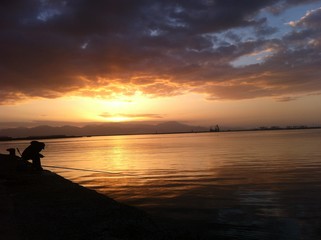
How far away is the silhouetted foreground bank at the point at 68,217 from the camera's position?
1094 cm

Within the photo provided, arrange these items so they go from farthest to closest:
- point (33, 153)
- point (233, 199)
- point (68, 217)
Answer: point (33, 153), point (233, 199), point (68, 217)

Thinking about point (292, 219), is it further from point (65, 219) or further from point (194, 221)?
point (65, 219)

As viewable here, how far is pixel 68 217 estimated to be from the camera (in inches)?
512

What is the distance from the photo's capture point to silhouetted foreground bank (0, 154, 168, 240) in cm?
1094

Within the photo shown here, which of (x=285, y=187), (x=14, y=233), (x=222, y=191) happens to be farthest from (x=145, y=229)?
(x=285, y=187)

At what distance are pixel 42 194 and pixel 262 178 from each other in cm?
1795

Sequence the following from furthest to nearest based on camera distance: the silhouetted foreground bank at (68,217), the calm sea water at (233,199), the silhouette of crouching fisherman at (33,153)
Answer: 1. the silhouette of crouching fisherman at (33,153)
2. the calm sea water at (233,199)
3. the silhouetted foreground bank at (68,217)

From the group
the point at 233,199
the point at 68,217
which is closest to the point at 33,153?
the point at 68,217

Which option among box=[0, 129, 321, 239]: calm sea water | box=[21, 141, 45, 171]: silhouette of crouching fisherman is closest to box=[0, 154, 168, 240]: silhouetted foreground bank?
box=[0, 129, 321, 239]: calm sea water

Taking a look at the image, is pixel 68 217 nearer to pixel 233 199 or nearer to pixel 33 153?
pixel 233 199

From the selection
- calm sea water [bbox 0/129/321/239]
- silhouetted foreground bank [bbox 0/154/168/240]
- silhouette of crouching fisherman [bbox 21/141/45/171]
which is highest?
silhouette of crouching fisherman [bbox 21/141/45/171]

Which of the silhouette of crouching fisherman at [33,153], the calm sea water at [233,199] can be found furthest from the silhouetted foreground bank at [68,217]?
the silhouette of crouching fisherman at [33,153]

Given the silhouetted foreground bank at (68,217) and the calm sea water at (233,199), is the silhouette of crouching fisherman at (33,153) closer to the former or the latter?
the calm sea water at (233,199)

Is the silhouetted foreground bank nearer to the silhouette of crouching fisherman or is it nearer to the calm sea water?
the calm sea water
